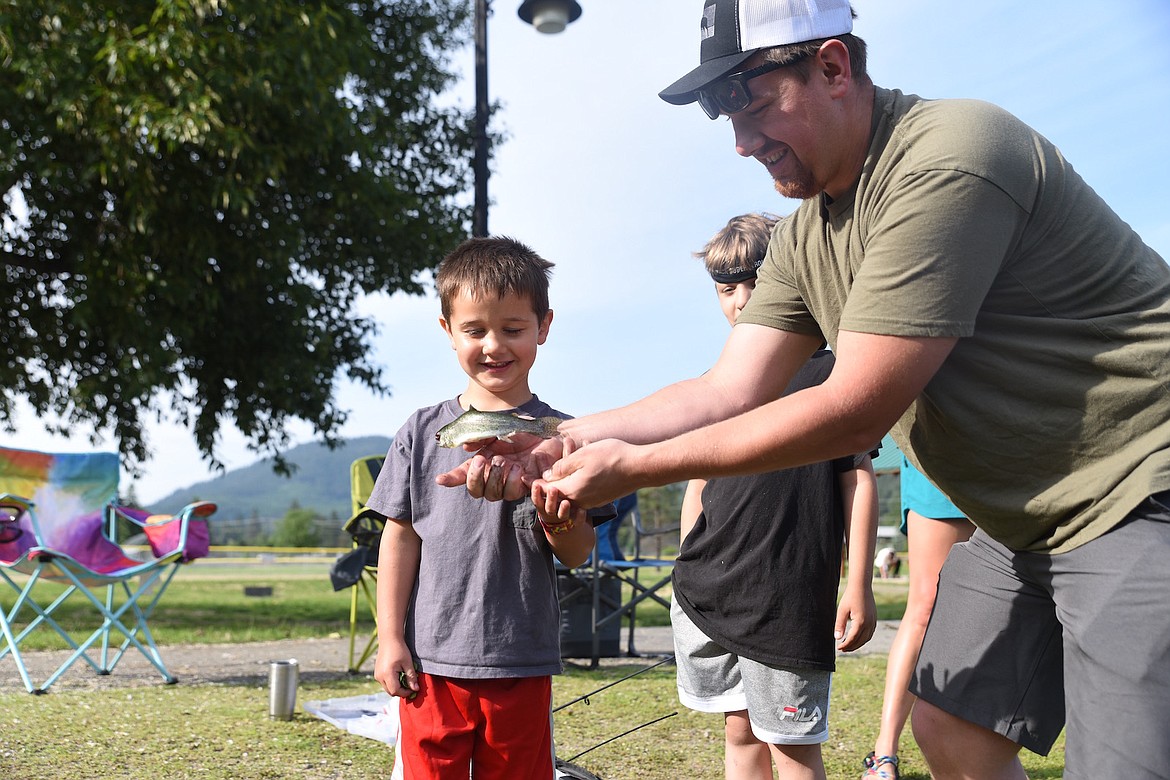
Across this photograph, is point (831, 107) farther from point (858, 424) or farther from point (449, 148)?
point (449, 148)

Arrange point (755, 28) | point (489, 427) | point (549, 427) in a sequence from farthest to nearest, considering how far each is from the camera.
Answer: point (549, 427) < point (489, 427) < point (755, 28)

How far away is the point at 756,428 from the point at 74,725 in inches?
173

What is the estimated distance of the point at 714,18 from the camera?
215 centimetres

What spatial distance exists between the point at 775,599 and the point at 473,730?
956 mm

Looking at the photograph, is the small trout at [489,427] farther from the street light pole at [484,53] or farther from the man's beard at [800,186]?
the street light pole at [484,53]

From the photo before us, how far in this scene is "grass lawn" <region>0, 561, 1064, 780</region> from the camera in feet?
13.5

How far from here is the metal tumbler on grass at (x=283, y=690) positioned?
4.96m

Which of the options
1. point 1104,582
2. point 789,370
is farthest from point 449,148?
point 1104,582

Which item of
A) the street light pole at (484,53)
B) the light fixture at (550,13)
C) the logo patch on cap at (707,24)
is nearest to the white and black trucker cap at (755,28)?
the logo patch on cap at (707,24)

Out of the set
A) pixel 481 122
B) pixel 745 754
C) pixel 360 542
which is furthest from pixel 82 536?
pixel 745 754

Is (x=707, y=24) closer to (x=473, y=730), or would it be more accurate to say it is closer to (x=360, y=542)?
(x=473, y=730)

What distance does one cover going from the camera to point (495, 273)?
113 inches

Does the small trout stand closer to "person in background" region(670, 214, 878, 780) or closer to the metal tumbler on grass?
"person in background" region(670, 214, 878, 780)

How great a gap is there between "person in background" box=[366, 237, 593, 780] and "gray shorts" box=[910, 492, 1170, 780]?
954 mm
